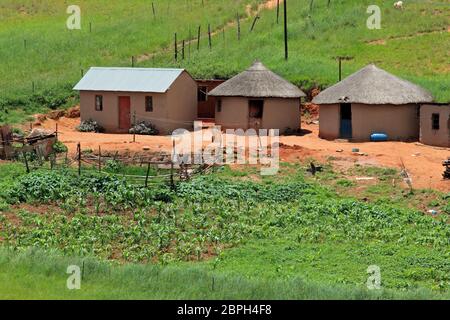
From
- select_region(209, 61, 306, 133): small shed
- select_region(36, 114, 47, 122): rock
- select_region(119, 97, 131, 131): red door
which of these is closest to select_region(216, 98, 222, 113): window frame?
select_region(209, 61, 306, 133): small shed

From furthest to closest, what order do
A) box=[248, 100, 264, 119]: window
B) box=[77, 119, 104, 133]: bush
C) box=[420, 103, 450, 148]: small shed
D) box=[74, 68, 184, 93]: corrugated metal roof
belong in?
1. box=[77, 119, 104, 133]: bush
2. box=[74, 68, 184, 93]: corrugated metal roof
3. box=[248, 100, 264, 119]: window
4. box=[420, 103, 450, 148]: small shed

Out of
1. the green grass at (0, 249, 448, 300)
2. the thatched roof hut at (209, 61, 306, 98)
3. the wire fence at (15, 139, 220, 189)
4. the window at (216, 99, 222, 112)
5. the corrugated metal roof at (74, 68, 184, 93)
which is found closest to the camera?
the green grass at (0, 249, 448, 300)

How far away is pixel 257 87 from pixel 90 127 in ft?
23.6

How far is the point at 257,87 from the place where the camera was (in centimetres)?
4303

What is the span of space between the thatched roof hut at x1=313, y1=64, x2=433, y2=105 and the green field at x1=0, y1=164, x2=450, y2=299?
23.4 ft

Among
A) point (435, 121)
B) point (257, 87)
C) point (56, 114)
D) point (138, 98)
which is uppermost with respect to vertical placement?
point (257, 87)

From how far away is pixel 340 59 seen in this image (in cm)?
5012

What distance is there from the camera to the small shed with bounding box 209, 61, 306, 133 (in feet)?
141

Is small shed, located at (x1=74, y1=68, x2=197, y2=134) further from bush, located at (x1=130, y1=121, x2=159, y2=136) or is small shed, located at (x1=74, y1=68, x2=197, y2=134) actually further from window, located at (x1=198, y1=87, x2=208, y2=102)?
window, located at (x1=198, y1=87, x2=208, y2=102)

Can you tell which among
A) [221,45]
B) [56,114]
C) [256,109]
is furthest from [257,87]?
[221,45]

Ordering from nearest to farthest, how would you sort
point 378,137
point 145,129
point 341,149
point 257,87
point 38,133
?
point 341,149 → point 38,133 → point 378,137 → point 257,87 → point 145,129

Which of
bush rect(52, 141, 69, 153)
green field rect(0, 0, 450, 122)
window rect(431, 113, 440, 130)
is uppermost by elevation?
green field rect(0, 0, 450, 122)

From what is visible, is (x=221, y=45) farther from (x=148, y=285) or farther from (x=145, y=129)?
(x=148, y=285)
